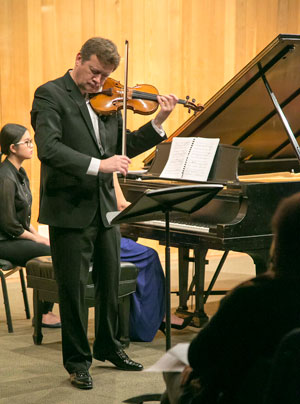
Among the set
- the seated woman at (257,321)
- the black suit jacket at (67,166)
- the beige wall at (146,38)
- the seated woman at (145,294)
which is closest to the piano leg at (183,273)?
the seated woman at (145,294)

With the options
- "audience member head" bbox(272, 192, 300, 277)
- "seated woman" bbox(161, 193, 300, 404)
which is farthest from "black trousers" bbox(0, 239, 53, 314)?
"audience member head" bbox(272, 192, 300, 277)

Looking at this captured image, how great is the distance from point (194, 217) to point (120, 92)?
43.1 inches

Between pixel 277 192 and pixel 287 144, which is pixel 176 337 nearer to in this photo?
pixel 277 192

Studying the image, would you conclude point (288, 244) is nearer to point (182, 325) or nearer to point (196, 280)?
point (196, 280)

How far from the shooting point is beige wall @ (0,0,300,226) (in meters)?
5.98

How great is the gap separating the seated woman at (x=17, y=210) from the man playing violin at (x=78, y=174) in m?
1.16

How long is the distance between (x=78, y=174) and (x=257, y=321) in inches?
70.7

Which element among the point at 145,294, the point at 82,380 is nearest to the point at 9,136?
the point at 145,294

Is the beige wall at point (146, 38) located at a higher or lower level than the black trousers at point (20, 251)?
higher

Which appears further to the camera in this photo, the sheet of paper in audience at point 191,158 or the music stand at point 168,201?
the sheet of paper in audience at point 191,158

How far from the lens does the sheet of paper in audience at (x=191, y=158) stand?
4.12 metres

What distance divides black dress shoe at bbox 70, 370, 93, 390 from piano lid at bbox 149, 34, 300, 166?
172 centimetres

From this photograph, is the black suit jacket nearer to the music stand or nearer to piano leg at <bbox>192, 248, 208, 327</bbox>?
the music stand

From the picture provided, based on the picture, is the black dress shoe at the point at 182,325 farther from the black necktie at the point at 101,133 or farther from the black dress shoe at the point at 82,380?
the black necktie at the point at 101,133
